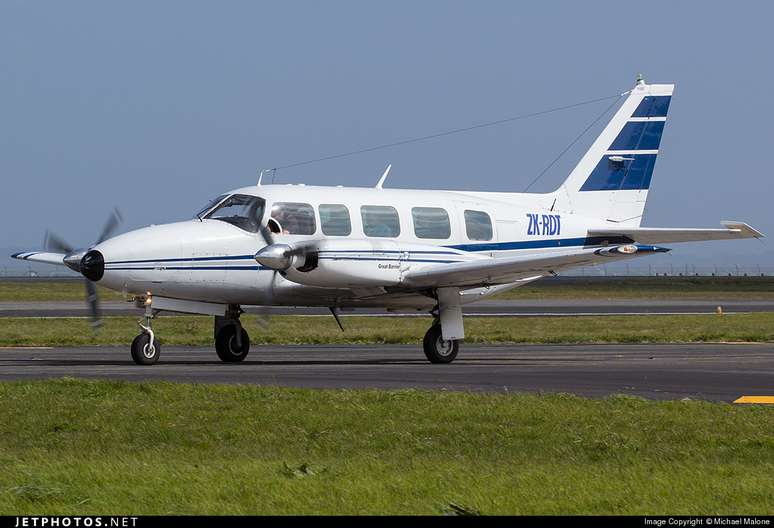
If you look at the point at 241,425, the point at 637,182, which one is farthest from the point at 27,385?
the point at 637,182

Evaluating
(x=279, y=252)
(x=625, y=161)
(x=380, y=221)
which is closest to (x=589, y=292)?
(x=625, y=161)

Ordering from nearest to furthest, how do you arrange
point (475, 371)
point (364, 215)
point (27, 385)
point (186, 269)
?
1. point (27, 385)
2. point (475, 371)
3. point (186, 269)
4. point (364, 215)

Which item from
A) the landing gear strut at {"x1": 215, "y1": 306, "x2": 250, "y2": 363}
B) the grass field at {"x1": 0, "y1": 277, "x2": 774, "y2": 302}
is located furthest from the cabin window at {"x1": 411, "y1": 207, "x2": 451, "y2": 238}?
the grass field at {"x1": 0, "y1": 277, "x2": 774, "y2": 302}

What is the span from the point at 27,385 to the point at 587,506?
10.3m

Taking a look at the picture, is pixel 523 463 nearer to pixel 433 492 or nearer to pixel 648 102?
pixel 433 492

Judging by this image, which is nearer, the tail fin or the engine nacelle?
the engine nacelle

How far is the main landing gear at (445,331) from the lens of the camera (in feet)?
85.1

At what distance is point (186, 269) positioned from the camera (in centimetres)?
2409

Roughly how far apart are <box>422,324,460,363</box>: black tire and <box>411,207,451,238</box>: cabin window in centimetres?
206

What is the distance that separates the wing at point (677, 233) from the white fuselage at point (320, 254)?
2698 mm

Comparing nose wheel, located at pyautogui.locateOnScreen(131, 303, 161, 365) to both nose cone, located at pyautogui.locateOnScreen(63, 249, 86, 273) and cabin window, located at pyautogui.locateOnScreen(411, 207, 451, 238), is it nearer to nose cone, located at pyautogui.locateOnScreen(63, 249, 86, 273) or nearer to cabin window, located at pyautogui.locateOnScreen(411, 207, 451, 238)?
nose cone, located at pyautogui.locateOnScreen(63, 249, 86, 273)

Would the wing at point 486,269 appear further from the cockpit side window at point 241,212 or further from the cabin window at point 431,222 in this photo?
the cockpit side window at point 241,212

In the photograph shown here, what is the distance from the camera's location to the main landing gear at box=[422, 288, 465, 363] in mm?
25953

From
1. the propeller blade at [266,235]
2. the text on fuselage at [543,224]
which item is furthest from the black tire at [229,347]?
the text on fuselage at [543,224]
